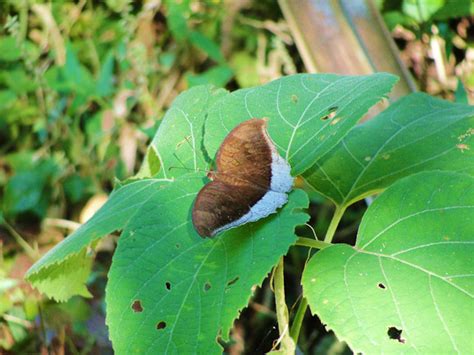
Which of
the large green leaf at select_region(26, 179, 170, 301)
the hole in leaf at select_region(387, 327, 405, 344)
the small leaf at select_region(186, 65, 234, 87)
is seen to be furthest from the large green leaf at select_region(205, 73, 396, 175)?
the small leaf at select_region(186, 65, 234, 87)

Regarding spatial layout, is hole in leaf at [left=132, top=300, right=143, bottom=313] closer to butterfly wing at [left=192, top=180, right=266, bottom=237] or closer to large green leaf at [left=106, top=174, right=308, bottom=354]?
large green leaf at [left=106, top=174, right=308, bottom=354]

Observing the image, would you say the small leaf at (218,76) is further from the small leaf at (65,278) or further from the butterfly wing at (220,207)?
the butterfly wing at (220,207)

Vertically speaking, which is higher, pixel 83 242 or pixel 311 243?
pixel 83 242

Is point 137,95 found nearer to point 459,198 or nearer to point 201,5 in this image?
point 201,5

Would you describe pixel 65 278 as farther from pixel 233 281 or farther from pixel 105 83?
pixel 105 83

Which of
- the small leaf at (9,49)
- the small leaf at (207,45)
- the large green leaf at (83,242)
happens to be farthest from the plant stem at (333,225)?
the small leaf at (9,49)

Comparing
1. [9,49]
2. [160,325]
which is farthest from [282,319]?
[9,49]

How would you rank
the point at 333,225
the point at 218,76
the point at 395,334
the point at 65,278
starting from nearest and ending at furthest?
the point at 395,334 → the point at 333,225 → the point at 65,278 → the point at 218,76

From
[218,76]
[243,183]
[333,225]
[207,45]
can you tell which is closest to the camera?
[243,183]
